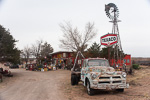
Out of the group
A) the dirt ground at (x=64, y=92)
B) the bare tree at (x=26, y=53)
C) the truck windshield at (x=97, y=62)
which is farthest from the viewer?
the bare tree at (x=26, y=53)

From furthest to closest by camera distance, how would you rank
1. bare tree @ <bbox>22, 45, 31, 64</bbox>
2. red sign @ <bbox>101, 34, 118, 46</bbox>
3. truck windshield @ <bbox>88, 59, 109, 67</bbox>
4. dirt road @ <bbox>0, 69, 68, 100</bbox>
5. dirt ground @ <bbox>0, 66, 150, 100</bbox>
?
1. bare tree @ <bbox>22, 45, 31, 64</bbox>
2. red sign @ <bbox>101, 34, 118, 46</bbox>
3. truck windshield @ <bbox>88, 59, 109, 67</bbox>
4. dirt road @ <bbox>0, 69, 68, 100</bbox>
5. dirt ground @ <bbox>0, 66, 150, 100</bbox>

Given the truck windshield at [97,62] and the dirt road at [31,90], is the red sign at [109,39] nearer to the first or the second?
the truck windshield at [97,62]

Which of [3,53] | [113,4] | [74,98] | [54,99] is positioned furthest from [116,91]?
[3,53]

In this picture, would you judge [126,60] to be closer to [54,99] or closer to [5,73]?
[5,73]

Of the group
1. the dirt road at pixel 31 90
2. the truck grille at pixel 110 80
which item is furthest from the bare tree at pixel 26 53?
the truck grille at pixel 110 80

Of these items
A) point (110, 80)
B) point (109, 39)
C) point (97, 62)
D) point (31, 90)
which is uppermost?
point (109, 39)

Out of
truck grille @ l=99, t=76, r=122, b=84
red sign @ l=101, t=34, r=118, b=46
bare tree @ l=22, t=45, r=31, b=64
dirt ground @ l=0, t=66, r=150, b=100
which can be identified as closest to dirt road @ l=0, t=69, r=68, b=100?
dirt ground @ l=0, t=66, r=150, b=100

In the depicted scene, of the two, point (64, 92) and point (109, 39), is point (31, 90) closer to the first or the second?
point (64, 92)

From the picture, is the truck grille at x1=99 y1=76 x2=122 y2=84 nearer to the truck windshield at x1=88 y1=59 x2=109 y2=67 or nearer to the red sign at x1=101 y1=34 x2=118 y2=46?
the truck windshield at x1=88 y1=59 x2=109 y2=67

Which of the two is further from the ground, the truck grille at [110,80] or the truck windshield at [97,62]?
the truck windshield at [97,62]

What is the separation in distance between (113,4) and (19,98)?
1505 centimetres

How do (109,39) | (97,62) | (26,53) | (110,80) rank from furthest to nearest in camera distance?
(26,53) < (109,39) < (97,62) < (110,80)

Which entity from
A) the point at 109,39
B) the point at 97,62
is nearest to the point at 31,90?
the point at 97,62

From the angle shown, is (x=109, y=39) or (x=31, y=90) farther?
(x=109, y=39)
